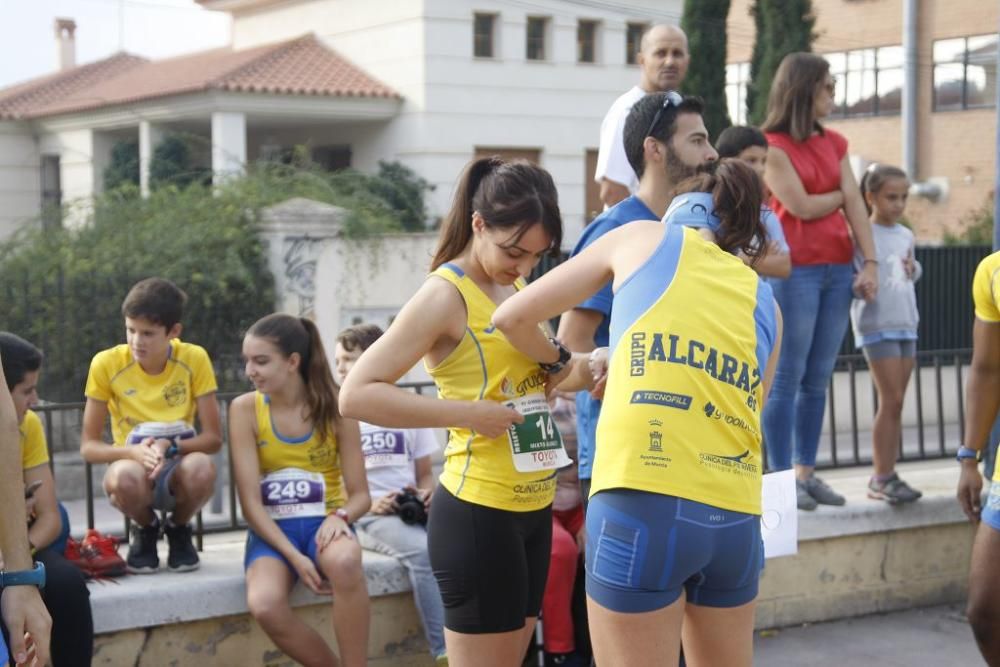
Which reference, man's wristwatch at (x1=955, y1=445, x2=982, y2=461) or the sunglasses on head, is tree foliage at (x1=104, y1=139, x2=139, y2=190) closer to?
man's wristwatch at (x1=955, y1=445, x2=982, y2=461)

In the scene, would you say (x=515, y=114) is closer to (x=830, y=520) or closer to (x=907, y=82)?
(x=907, y=82)


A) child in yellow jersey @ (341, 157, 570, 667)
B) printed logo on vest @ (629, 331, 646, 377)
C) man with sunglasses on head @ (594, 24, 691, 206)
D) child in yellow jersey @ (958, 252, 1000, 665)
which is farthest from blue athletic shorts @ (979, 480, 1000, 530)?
man with sunglasses on head @ (594, 24, 691, 206)

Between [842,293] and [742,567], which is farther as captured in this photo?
[842,293]

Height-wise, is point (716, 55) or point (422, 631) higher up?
point (716, 55)

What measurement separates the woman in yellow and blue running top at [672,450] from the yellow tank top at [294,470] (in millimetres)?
2141

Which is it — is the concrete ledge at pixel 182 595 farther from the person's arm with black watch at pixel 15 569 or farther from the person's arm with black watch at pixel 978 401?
the person's arm with black watch at pixel 978 401

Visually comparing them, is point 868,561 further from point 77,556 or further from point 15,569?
point 15,569

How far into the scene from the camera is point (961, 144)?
1275 inches

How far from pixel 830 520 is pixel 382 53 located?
26930 millimetres

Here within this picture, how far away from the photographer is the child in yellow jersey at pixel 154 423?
5.24 meters

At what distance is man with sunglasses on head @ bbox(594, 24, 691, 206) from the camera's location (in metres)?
5.70

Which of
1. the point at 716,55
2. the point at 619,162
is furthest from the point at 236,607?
the point at 716,55

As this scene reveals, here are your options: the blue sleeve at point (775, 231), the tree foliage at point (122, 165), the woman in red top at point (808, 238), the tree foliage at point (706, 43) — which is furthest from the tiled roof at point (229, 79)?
the blue sleeve at point (775, 231)

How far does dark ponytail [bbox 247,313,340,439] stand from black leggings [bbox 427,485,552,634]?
5.12 ft
